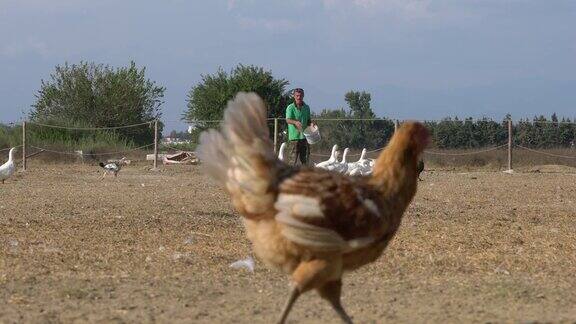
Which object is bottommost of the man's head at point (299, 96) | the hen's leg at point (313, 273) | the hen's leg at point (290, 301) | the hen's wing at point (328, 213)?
the hen's leg at point (290, 301)

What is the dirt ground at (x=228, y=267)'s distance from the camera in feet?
22.2

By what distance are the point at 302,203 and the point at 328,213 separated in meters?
0.17

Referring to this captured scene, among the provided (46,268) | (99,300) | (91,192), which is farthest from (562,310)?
(91,192)

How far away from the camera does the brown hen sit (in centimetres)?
560

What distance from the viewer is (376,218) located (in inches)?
226

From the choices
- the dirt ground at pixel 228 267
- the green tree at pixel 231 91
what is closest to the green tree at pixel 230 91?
the green tree at pixel 231 91

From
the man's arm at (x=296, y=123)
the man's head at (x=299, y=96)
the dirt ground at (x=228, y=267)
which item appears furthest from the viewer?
the man's head at (x=299, y=96)

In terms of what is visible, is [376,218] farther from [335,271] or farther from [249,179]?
[249,179]

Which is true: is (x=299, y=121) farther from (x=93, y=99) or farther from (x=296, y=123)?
(x=93, y=99)

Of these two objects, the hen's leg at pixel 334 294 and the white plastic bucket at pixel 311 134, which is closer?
the hen's leg at pixel 334 294

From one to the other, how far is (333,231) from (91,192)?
1354cm

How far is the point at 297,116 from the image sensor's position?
1510cm

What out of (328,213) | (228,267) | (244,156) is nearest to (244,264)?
(228,267)

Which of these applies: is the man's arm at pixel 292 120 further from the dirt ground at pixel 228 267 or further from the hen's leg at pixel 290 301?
the hen's leg at pixel 290 301
